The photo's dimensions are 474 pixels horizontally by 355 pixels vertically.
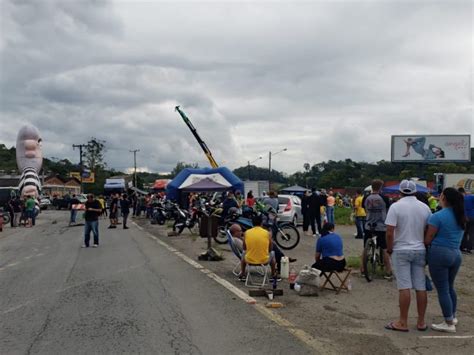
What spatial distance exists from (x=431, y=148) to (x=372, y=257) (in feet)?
165

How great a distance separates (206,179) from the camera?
90.0 feet

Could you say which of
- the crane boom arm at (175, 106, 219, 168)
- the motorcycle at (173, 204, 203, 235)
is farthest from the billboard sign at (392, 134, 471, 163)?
the motorcycle at (173, 204, 203, 235)

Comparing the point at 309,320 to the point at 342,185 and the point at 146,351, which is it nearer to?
the point at 146,351

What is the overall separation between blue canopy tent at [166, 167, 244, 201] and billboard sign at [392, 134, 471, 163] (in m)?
33.7

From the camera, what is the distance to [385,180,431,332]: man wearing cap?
6.75 m

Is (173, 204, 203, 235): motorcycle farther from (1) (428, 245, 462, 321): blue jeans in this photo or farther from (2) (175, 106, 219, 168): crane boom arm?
(2) (175, 106, 219, 168): crane boom arm

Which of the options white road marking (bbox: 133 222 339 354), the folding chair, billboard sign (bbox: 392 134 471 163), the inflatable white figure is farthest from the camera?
billboard sign (bbox: 392 134 471 163)

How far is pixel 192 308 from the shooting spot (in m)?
7.95

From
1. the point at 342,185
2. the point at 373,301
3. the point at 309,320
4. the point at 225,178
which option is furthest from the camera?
the point at 342,185

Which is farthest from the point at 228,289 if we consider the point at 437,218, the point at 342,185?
the point at 342,185

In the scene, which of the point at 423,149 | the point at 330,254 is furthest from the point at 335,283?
the point at 423,149

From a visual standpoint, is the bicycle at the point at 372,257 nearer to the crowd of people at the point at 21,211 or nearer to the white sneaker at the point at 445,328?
the white sneaker at the point at 445,328

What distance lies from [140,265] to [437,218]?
7.54 meters

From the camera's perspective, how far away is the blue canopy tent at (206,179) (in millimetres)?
27438
